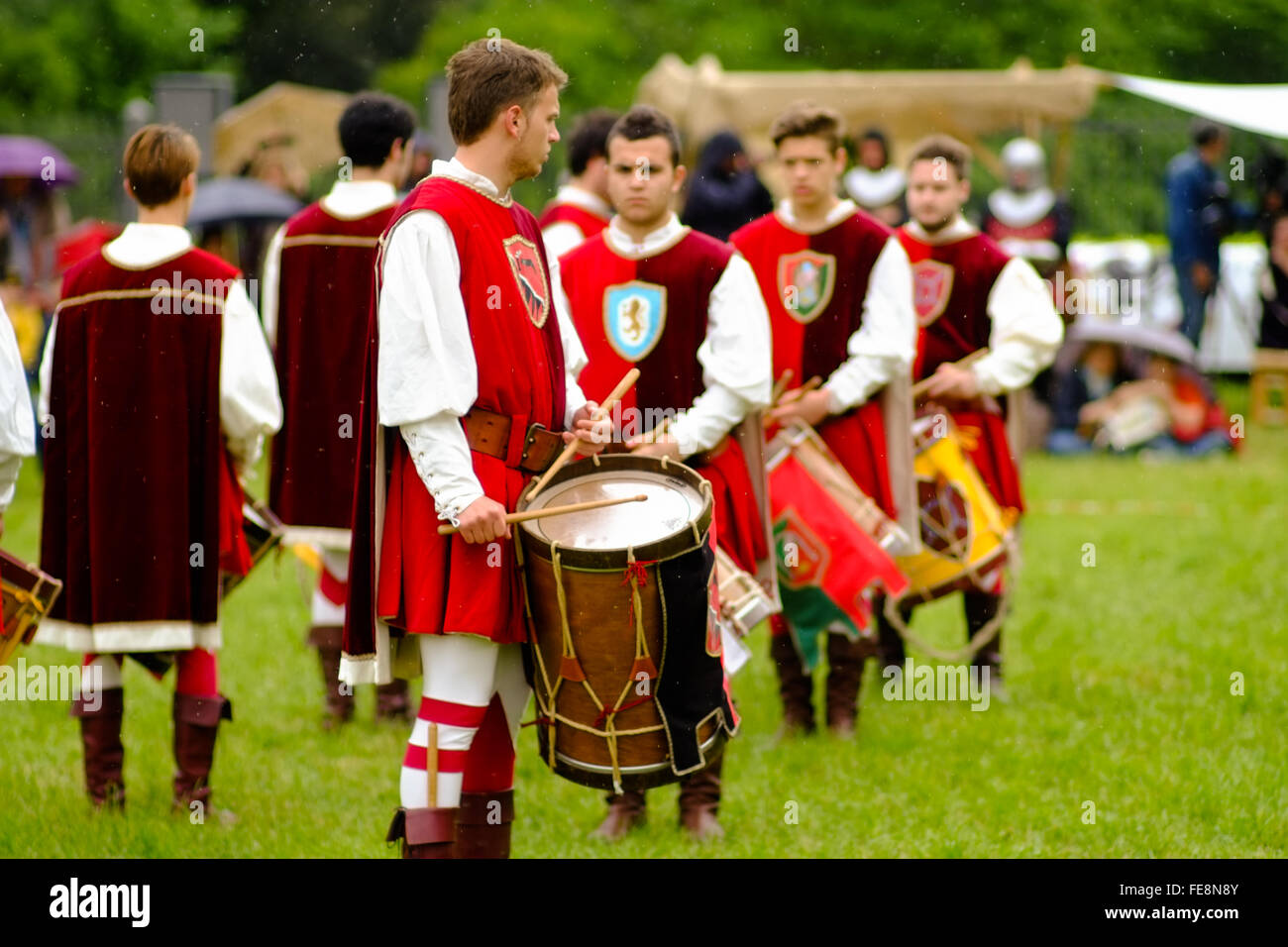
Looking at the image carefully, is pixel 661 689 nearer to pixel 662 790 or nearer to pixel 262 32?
pixel 662 790

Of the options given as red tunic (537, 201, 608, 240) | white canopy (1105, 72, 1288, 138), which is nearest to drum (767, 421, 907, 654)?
red tunic (537, 201, 608, 240)

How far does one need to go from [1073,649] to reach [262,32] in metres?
23.0

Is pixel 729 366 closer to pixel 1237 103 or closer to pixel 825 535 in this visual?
pixel 825 535

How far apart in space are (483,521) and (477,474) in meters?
0.19

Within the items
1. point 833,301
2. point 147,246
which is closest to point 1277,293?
point 833,301

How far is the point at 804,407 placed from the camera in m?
5.40

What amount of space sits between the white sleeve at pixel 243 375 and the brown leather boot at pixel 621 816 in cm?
152

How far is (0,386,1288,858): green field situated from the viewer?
4711 mm

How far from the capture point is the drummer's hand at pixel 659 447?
14.5 ft

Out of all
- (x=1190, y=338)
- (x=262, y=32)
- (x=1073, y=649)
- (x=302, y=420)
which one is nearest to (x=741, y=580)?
(x=302, y=420)

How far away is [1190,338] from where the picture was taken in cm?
1389

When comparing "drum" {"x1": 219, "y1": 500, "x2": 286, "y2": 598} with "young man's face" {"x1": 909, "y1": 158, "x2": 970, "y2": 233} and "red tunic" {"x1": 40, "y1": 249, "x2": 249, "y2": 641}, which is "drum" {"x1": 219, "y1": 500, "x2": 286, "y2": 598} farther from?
"young man's face" {"x1": 909, "y1": 158, "x2": 970, "y2": 233}

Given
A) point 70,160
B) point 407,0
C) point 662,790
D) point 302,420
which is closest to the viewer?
point 662,790
